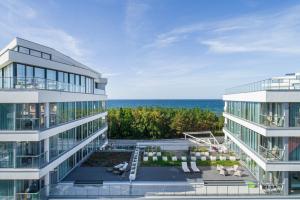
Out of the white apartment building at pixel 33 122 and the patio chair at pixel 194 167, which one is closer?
the white apartment building at pixel 33 122

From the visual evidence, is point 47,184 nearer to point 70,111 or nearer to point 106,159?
point 70,111

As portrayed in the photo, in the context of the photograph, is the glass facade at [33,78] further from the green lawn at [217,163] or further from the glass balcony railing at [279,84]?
the glass balcony railing at [279,84]

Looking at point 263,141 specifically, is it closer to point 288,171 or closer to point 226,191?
point 288,171

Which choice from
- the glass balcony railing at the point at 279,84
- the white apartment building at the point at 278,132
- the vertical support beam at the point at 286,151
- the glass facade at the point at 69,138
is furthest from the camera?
the glass facade at the point at 69,138

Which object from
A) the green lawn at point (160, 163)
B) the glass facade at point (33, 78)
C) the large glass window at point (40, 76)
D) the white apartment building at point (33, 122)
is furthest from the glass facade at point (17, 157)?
the green lawn at point (160, 163)

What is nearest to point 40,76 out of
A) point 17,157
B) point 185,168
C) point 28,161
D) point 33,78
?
point 33,78

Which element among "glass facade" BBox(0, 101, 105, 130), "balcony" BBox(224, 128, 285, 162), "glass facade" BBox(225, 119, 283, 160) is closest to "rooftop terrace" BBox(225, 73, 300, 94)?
"glass facade" BBox(225, 119, 283, 160)

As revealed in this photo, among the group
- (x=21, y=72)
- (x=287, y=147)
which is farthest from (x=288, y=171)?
(x=21, y=72)
